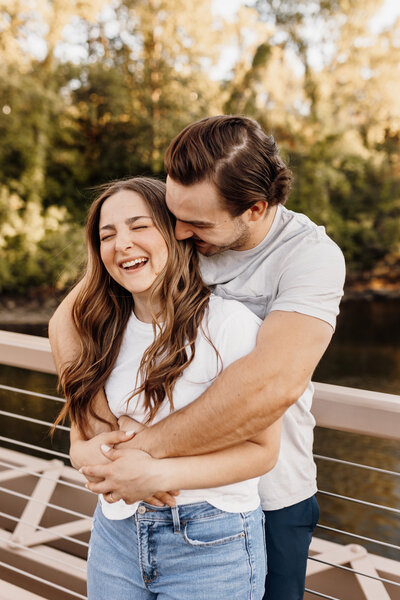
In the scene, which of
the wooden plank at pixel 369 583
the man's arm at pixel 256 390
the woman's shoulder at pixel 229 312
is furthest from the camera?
the wooden plank at pixel 369 583

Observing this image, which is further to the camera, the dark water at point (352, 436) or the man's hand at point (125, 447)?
the dark water at point (352, 436)

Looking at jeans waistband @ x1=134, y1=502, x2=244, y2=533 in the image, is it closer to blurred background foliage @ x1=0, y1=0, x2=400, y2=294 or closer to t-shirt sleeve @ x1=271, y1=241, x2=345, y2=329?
t-shirt sleeve @ x1=271, y1=241, x2=345, y2=329

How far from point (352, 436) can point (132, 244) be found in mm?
8481

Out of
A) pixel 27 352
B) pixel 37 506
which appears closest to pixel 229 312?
pixel 27 352

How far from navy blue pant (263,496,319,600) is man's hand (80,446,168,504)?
1.01ft

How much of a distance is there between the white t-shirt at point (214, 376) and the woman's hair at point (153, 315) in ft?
0.06

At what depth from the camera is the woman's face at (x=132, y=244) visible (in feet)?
3.74

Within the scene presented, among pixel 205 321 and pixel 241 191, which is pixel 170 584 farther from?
pixel 241 191

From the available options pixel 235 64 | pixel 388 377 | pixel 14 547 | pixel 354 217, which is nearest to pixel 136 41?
pixel 235 64

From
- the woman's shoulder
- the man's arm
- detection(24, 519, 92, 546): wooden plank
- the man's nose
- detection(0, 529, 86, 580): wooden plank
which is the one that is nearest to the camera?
the man's arm

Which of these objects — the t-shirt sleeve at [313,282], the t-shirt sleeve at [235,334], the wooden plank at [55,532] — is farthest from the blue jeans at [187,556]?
the wooden plank at [55,532]

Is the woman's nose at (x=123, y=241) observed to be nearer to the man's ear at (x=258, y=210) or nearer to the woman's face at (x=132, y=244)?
the woman's face at (x=132, y=244)

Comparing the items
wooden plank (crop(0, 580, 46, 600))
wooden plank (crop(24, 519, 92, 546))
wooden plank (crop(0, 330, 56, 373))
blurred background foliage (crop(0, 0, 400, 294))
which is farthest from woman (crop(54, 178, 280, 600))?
blurred background foliage (crop(0, 0, 400, 294))

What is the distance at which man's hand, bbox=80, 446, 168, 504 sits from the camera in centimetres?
100
